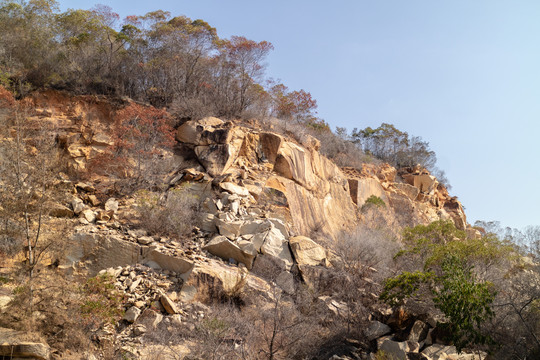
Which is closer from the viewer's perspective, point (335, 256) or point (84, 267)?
point (84, 267)

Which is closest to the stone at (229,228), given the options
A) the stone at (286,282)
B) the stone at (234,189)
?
the stone at (234,189)

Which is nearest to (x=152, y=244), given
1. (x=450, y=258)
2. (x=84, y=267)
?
(x=84, y=267)

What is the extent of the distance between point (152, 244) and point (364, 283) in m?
6.31

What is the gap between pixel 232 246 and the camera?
1212 centimetres

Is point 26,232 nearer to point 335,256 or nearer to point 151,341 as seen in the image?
point 151,341

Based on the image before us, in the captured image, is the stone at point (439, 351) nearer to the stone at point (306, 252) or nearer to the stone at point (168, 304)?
the stone at point (306, 252)

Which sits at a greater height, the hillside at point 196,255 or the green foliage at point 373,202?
the green foliage at point 373,202

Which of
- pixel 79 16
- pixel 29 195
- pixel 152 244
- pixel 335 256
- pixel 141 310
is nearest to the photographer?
pixel 141 310

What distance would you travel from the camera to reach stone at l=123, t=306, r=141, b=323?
959 cm

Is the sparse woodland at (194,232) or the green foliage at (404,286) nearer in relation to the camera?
the sparse woodland at (194,232)

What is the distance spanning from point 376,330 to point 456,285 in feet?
7.12

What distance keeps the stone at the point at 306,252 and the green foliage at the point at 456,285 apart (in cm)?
251

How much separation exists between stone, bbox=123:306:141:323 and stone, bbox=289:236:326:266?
4.96m

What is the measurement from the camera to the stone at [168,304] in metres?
9.91
